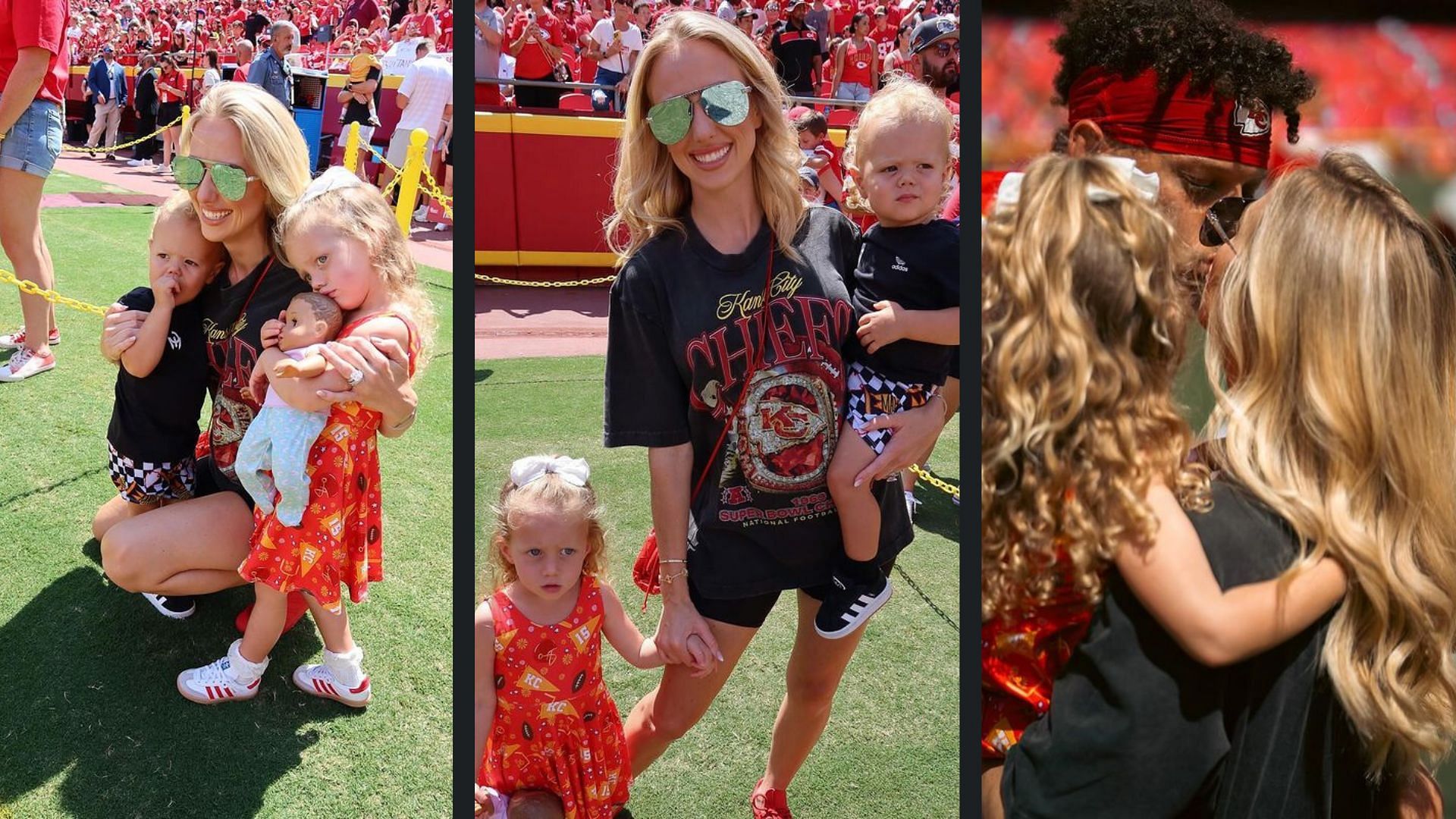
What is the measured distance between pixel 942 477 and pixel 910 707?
30 cm

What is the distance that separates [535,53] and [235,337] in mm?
879

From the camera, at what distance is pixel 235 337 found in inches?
65.7

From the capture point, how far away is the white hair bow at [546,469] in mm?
1069

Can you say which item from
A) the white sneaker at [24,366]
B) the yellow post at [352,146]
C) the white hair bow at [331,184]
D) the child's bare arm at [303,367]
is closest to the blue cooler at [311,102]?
the yellow post at [352,146]

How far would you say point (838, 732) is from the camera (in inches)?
55.6

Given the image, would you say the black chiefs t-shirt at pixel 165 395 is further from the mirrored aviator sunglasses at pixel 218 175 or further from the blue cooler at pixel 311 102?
the blue cooler at pixel 311 102

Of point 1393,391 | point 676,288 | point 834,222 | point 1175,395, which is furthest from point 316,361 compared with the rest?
point 1393,391

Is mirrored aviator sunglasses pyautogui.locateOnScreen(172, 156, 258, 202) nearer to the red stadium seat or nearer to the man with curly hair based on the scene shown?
the red stadium seat

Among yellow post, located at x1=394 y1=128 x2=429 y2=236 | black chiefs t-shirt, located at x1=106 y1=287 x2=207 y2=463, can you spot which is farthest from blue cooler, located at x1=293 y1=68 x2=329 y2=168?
black chiefs t-shirt, located at x1=106 y1=287 x2=207 y2=463

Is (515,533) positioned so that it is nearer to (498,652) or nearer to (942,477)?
(498,652)

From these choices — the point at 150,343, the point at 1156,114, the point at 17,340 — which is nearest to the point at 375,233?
the point at 150,343

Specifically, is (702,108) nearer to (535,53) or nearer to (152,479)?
(535,53)

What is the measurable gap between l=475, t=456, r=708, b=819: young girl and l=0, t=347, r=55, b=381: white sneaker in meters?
2.53

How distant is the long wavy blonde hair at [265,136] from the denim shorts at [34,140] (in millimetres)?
1503
